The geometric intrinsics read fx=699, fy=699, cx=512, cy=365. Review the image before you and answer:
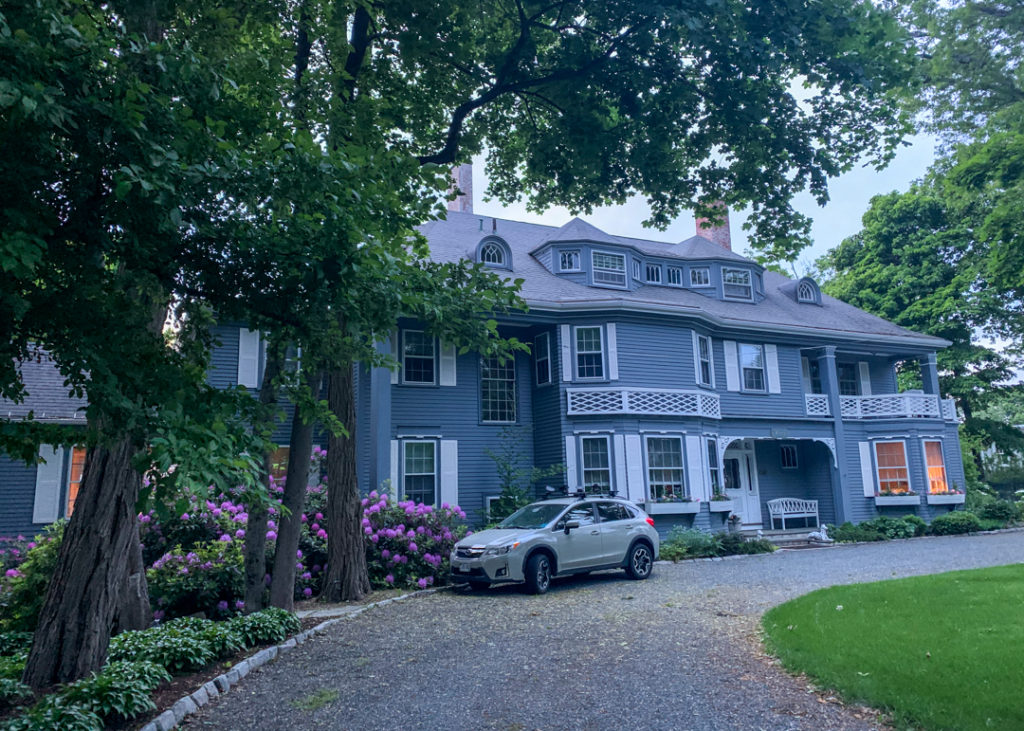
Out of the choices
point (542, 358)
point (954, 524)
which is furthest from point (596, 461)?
point (954, 524)

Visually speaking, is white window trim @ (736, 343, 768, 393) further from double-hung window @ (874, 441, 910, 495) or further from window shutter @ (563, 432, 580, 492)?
window shutter @ (563, 432, 580, 492)

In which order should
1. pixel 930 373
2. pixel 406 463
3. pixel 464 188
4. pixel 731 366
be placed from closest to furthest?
pixel 406 463 → pixel 731 366 → pixel 930 373 → pixel 464 188

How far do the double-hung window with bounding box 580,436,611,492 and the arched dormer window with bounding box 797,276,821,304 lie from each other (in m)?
12.3

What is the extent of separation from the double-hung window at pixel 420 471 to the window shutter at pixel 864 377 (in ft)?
53.4

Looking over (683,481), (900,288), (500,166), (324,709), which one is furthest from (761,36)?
(900,288)

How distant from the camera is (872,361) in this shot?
84.7 feet

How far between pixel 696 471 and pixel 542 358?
534 cm

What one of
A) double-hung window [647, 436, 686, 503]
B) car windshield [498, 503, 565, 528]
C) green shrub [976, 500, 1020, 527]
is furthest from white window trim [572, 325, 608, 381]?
green shrub [976, 500, 1020, 527]

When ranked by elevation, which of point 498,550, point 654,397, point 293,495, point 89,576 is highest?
point 654,397

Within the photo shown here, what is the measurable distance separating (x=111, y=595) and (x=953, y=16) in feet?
42.3

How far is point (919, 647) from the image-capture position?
21.8 ft

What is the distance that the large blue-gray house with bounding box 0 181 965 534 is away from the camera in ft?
59.6

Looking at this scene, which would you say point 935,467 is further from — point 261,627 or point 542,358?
point 261,627

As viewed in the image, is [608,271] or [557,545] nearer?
[557,545]
